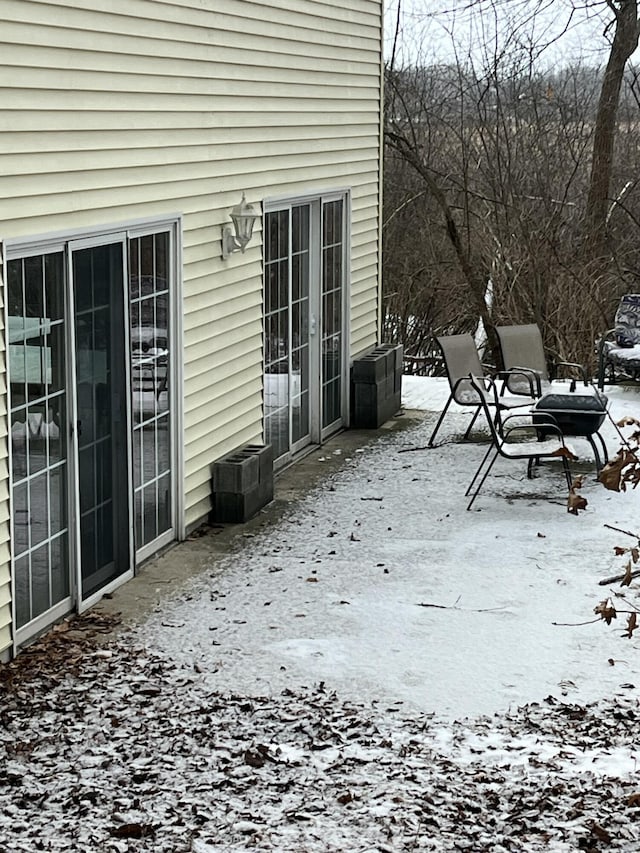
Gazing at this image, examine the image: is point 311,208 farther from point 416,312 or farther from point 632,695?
point 416,312

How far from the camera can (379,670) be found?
5.95 metres

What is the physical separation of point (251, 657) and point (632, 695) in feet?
5.85

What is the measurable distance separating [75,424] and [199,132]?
226cm

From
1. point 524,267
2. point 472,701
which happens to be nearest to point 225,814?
point 472,701

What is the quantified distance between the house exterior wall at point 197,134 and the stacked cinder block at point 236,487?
0.10m

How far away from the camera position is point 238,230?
8273 mm

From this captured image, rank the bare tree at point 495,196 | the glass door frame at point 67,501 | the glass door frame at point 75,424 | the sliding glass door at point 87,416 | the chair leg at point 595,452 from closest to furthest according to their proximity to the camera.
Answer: the glass door frame at point 67,501
the sliding glass door at point 87,416
the glass door frame at point 75,424
the chair leg at point 595,452
the bare tree at point 495,196

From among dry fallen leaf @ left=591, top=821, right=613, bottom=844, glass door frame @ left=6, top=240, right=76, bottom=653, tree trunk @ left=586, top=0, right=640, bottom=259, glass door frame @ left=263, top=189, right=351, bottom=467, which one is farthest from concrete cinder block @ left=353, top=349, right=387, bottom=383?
dry fallen leaf @ left=591, top=821, right=613, bottom=844

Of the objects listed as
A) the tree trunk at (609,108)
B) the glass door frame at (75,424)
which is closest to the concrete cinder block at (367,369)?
the glass door frame at (75,424)

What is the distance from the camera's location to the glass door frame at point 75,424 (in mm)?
6341

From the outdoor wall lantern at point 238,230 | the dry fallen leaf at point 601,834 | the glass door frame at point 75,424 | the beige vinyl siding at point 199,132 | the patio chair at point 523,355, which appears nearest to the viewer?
the dry fallen leaf at point 601,834

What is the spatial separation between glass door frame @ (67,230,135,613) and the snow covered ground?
38 cm

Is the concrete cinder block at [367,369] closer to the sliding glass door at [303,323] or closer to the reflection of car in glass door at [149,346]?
the sliding glass door at [303,323]

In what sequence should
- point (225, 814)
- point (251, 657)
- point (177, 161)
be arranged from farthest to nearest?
point (177, 161), point (251, 657), point (225, 814)
